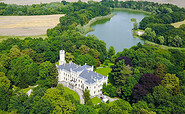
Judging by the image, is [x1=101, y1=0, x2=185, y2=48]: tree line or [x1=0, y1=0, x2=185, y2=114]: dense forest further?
[x1=101, y1=0, x2=185, y2=48]: tree line

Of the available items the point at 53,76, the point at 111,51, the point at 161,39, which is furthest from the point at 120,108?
the point at 161,39

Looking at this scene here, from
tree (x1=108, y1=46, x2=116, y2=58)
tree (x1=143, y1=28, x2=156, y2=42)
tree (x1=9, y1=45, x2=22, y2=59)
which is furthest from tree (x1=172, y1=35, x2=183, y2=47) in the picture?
tree (x1=9, y1=45, x2=22, y2=59)

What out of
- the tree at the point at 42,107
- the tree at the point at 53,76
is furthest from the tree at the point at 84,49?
the tree at the point at 42,107

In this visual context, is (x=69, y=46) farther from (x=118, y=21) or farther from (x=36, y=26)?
(x=118, y=21)

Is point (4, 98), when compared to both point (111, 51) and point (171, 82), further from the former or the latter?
point (111, 51)

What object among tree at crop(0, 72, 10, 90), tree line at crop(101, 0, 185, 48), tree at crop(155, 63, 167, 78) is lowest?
tree at crop(0, 72, 10, 90)

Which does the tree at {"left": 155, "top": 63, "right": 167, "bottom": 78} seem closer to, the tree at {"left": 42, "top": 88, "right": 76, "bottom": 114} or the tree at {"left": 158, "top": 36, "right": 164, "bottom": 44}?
the tree at {"left": 42, "top": 88, "right": 76, "bottom": 114}

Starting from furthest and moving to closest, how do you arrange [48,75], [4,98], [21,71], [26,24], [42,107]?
[26,24], [21,71], [48,75], [4,98], [42,107]
